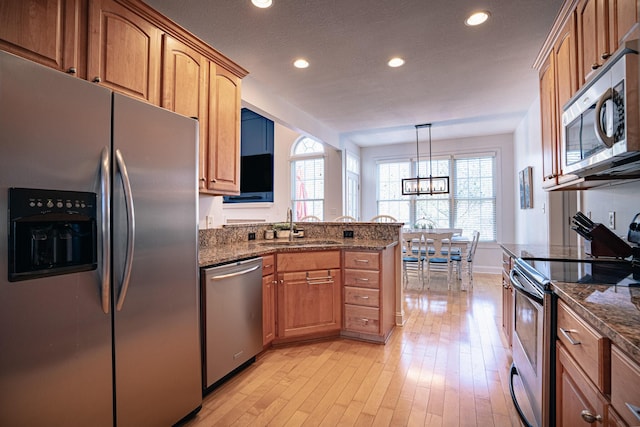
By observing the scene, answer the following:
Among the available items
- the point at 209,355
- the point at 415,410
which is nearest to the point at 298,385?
the point at 209,355

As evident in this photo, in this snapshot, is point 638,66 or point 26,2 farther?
point 26,2

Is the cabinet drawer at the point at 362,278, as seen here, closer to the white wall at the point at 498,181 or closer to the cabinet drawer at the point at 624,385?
the cabinet drawer at the point at 624,385

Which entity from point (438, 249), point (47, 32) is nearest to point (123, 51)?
point (47, 32)

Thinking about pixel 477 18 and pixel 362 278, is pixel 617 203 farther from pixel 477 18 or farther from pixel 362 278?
pixel 362 278

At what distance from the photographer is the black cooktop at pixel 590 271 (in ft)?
4.49

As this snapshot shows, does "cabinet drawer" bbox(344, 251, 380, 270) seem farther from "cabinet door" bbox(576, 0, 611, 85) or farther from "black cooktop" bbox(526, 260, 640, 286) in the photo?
"cabinet door" bbox(576, 0, 611, 85)

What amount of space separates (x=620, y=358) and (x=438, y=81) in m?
3.42

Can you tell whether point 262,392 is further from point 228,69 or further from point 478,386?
point 228,69

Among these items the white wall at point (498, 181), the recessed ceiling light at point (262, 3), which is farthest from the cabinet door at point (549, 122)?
the white wall at point (498, 181)

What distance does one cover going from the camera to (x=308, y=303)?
2.82m

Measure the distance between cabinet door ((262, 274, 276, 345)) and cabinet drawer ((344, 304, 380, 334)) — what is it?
27.1 inches

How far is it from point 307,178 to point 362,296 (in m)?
4.04

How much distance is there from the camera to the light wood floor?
1.80 m

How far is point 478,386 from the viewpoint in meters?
2.12
